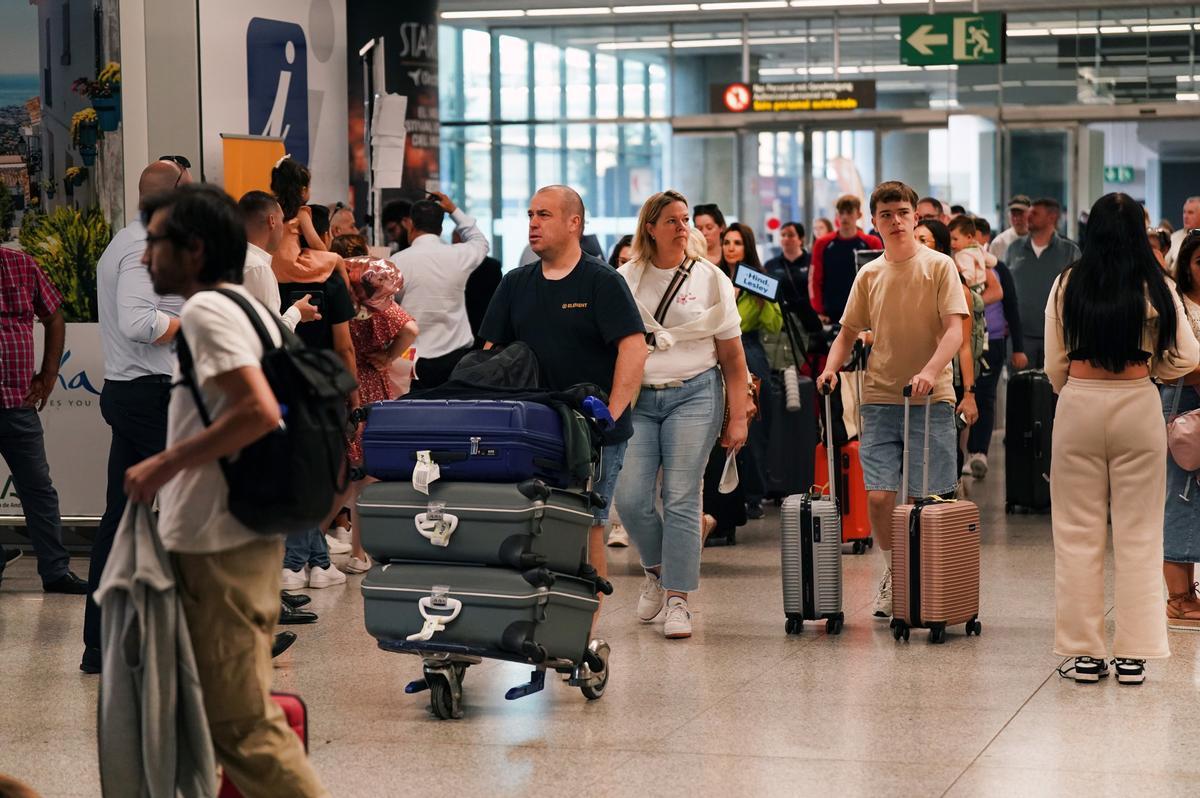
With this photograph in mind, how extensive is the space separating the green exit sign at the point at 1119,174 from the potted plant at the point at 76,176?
593 inches

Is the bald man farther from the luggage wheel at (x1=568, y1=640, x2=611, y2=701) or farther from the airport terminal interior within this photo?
the luggage wheel at (x1=568, y1=640, x2=611, y2=701)

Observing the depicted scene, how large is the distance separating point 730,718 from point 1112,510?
1.53m

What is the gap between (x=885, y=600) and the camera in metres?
7.06

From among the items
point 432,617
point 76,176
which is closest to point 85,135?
point 76,176

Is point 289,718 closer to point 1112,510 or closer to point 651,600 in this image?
point 1112,510

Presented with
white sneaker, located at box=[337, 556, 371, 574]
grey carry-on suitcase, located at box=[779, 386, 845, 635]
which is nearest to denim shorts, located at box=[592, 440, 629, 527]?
grey carry-on suitcase, located at box=[779, 386, 845, 635]

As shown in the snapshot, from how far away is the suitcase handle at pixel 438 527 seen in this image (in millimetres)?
5059

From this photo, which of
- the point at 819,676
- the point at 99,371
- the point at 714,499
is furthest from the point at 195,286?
the point at 714,499

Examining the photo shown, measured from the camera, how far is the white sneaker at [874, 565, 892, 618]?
23.0 feet

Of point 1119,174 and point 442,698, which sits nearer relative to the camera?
point 442,698

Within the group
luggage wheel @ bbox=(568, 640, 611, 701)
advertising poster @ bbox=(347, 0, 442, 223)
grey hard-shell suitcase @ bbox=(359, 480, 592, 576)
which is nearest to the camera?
grey hard-shell suitcase @ bbox=(359, 480, 592, 576)

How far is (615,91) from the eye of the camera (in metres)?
22.3

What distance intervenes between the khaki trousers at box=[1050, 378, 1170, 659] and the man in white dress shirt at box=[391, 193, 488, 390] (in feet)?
13.5

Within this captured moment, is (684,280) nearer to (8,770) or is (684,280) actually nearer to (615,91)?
(8,770)
